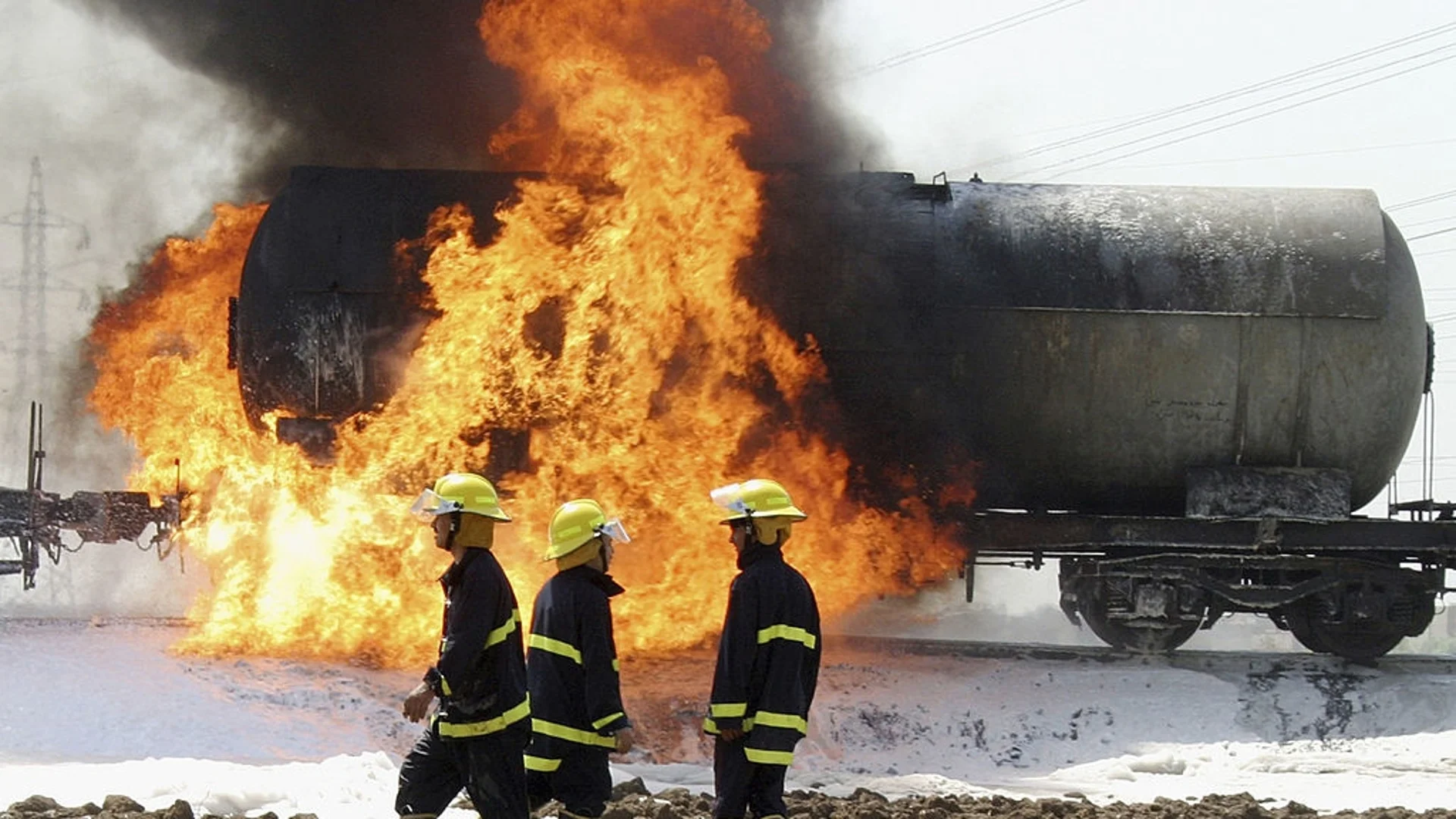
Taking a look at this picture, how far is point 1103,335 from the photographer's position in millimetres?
14617

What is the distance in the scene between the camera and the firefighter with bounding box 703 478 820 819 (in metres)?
7.26

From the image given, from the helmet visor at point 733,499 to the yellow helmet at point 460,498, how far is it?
3.38ft

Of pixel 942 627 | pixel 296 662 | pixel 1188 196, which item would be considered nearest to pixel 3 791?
pixel 296 662

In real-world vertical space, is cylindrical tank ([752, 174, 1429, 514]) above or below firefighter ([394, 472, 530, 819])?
above

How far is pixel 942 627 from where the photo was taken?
31.5 m

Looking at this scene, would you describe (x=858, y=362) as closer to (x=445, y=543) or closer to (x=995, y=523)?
(x=995, y=523)

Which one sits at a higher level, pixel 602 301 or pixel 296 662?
pixel 602 301

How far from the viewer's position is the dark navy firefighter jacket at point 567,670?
7.38m

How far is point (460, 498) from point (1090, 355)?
8701mm

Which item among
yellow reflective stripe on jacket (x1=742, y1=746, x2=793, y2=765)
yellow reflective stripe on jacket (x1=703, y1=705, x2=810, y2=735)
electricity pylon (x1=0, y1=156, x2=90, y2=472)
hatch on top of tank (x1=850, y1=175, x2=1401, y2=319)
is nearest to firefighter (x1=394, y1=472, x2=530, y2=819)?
yellow reflective stripe on jacket (x1=703, y1=705, x2=810, y2=735)

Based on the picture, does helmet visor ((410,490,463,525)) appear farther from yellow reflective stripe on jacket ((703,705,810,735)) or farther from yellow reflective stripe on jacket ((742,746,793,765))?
yellow reflective stripe on jacket ((742,746,793,765))

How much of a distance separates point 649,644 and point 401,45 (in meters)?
7.33

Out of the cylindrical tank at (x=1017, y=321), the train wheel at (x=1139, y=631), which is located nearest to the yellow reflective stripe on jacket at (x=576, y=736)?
the cylindrical tank at (x=1017, y=321)

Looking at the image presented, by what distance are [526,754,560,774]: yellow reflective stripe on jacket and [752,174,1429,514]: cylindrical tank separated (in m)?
7.27
